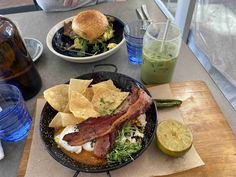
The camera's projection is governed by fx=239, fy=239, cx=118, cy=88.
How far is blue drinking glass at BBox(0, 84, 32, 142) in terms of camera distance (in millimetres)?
644

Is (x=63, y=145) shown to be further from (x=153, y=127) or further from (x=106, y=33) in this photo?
(x=106, y=33)

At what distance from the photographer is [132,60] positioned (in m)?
0.93

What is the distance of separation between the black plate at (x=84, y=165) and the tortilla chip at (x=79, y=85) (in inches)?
1.6

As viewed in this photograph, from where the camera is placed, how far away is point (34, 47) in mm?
986

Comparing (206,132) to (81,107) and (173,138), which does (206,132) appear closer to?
(173,138)

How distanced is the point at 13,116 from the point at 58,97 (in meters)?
0.13

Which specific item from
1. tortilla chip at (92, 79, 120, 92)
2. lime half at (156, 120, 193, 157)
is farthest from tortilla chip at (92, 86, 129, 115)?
lime half at (156, 120, 193, 157)

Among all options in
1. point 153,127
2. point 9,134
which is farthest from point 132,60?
point 9,134

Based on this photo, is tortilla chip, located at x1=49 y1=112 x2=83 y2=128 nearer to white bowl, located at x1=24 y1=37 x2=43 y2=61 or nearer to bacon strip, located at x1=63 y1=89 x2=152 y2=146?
bacon strip, located at x1=63 y1=89 x2=152 y2=146

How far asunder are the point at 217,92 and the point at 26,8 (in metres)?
1.34

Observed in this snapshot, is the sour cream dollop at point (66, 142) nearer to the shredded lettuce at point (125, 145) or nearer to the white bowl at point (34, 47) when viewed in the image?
the shredded lettuce at point (125, 145)

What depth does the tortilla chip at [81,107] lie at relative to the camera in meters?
0.64

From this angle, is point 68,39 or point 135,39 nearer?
point 135,39

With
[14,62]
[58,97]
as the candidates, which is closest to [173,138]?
[58,97]
